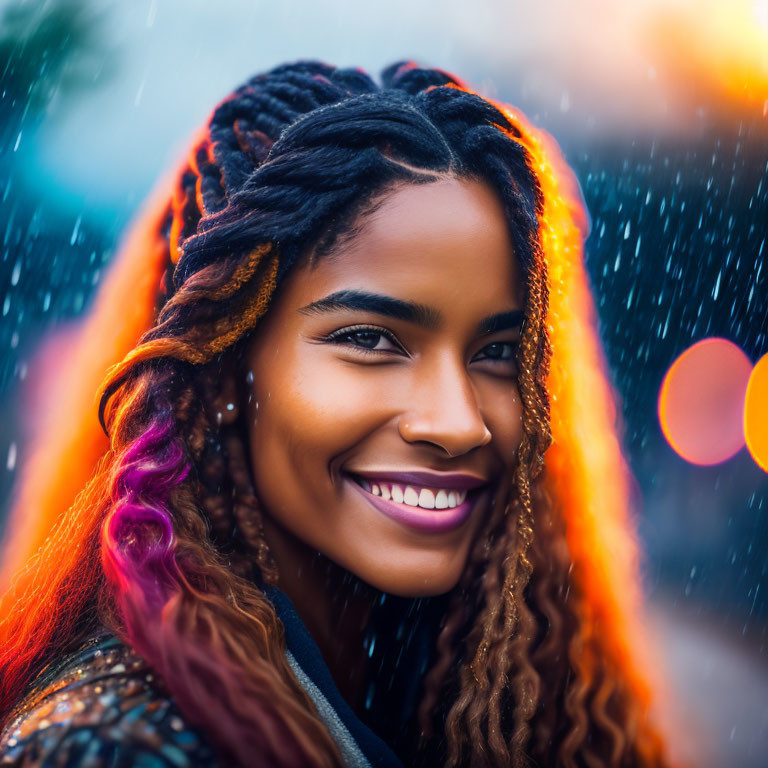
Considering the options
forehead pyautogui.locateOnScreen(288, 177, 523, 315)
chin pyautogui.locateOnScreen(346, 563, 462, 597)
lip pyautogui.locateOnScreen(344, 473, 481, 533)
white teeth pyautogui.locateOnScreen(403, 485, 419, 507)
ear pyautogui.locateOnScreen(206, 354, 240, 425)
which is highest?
forehead pyautogui.locateOnScreen(288, 177, 523, 315)

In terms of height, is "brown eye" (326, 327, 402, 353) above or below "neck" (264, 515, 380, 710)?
above

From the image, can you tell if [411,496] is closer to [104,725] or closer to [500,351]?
[500,351]

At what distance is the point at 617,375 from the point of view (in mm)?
4895

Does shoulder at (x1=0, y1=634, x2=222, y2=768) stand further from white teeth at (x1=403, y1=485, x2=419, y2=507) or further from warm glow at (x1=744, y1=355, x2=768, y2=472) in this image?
warm glow at (x1=744, y1=355, x2=768, y2=472)

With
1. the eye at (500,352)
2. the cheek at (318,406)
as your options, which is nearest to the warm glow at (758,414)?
the eye at (500,352)

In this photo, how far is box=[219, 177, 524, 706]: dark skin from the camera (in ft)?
4.68

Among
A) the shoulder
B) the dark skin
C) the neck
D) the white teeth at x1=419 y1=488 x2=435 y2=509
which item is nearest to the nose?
the dark skin

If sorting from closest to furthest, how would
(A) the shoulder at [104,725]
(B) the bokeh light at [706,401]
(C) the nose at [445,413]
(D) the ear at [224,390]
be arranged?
(A) the shoulder at [104,725] < (C) the nose at [445,413] < (D) the ear at [224,390] < (B) the bokeh light at [706,401]

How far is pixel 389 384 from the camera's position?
145cm

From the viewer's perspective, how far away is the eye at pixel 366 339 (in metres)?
1.45

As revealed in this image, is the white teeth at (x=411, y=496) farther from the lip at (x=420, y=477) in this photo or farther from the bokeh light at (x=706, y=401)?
the bokeh light at (x=706, y=401)

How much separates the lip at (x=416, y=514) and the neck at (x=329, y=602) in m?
0.23

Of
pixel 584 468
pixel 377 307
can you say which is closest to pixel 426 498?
pixel 377 307

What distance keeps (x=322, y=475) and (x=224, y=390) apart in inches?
11.0
